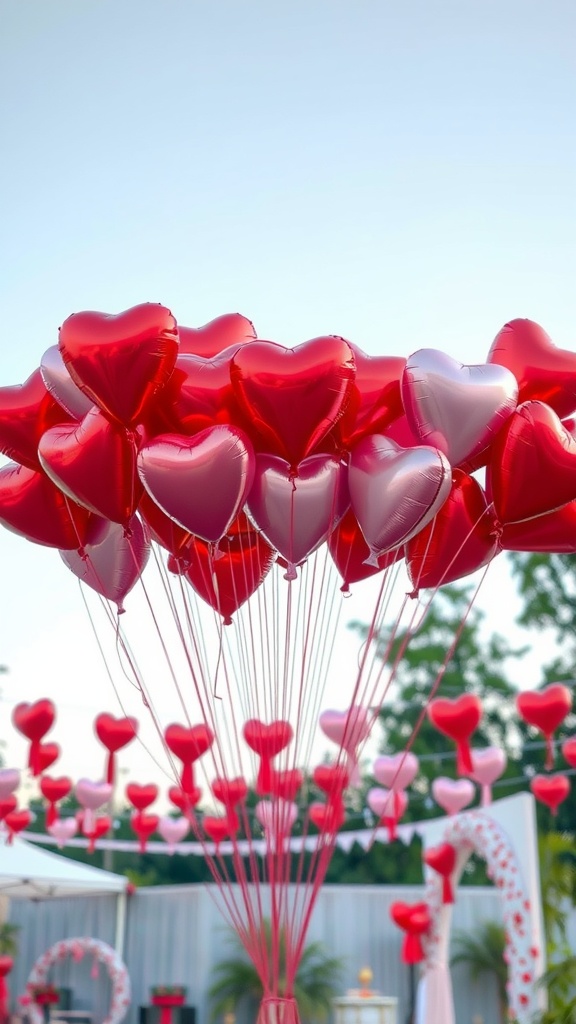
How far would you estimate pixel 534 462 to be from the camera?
3984 mm

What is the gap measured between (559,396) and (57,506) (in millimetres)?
2021

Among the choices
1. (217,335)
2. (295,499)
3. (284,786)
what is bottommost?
(284,786)

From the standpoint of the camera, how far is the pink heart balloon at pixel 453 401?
12.5 feet

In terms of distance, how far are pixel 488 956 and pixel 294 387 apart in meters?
12.8

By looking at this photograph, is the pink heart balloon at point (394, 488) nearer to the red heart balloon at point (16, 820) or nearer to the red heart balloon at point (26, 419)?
the red heart balloon at point (26, 419)

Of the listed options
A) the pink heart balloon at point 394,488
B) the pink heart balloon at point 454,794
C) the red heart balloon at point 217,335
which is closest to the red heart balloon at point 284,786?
the pink heart balloon at point 394,488


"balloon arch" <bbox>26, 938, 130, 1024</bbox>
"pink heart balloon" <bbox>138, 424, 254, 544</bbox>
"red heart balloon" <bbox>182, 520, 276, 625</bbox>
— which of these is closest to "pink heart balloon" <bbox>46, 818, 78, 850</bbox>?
"balloon arch" <bbox>26, 938, 130, 1024</bbox>

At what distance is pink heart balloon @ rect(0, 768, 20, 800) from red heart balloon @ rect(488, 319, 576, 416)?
7820mm

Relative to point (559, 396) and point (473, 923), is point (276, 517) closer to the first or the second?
point (559, 396)

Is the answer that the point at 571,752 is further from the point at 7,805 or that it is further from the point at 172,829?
the point at 7,805

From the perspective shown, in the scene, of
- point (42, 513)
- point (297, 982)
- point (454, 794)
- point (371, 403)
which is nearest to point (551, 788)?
point (454, 794)

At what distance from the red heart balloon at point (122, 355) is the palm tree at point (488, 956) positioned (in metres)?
12.7

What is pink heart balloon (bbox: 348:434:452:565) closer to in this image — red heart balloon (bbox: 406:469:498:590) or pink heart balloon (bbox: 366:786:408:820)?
red heart balloon (bbox: 406:469:498:590)

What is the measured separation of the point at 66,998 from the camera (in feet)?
48.0
